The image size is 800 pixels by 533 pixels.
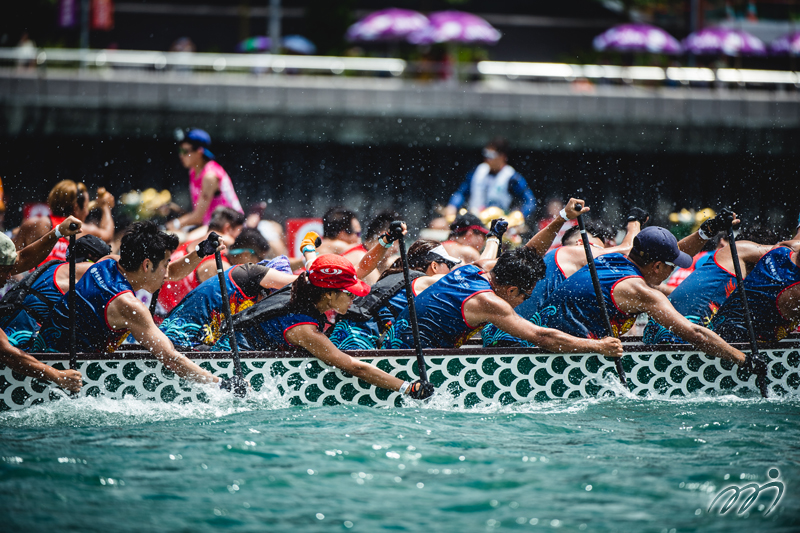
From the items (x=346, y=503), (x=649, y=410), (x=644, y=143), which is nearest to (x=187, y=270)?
(x=346, y=503)

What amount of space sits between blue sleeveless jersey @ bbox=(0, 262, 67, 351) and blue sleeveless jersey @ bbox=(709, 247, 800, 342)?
4748 mm

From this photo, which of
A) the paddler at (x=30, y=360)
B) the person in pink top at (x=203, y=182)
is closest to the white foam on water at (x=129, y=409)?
the paddler at (x=30, y=360)

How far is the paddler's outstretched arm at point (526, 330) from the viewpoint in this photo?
17.0ft

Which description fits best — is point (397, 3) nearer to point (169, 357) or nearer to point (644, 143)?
point (644, 143)

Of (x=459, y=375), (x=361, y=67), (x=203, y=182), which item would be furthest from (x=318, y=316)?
(x=361, y=67)

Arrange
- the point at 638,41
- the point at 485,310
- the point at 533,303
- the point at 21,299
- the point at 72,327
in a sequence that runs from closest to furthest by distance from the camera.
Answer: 1. the point at 72,327
2. the point at 485,310
3. the point at 21,299
4. the point at 533,303
5. the point at 638,41

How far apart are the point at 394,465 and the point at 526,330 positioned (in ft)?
4.72

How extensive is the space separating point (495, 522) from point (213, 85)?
38.2ft

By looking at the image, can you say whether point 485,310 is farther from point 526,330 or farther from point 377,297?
point 377,297

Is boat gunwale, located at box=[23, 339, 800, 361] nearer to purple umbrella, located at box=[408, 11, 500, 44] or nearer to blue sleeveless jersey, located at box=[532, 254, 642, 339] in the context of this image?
blue sleeveless jersey, located at box=[532, 254, 642, 339]

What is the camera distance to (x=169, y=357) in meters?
5.00

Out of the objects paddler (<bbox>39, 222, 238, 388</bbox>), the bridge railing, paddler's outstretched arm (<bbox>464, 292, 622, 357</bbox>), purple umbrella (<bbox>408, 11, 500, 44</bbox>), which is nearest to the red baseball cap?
paddler's outstretched arm (<bbox>464, 292, 622, 357</bbox>)

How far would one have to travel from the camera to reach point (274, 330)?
5.30 metres

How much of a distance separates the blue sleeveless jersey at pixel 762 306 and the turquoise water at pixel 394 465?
66cm
